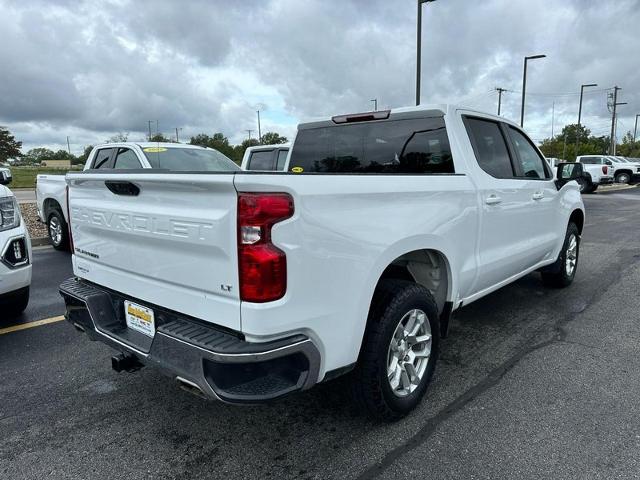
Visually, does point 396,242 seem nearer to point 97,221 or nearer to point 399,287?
point 399,287

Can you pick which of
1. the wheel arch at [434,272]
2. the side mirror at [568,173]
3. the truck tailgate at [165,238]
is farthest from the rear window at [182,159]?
the side mirror at [568,173]

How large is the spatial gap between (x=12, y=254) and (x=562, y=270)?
5.63m

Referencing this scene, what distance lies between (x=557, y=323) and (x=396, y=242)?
9.01 feet

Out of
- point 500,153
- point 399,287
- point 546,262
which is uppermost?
point 500,153

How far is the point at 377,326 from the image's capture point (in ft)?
8.39

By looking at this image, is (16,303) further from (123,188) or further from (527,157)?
(527,157)

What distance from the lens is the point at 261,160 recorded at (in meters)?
10.4

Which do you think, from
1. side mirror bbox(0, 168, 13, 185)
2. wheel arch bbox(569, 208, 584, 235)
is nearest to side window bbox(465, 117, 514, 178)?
wheel arch bbox(569, 208, 584, 235)

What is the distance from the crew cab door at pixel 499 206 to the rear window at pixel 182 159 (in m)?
5.24

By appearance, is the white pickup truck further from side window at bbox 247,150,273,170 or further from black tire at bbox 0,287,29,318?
side window at bbox 247,150,273,170

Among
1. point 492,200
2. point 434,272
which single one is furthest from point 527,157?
point 434,272

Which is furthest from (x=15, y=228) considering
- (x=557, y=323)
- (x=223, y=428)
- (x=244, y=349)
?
(x=557, y=323)

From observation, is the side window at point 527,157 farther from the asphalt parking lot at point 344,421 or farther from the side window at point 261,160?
the side window at point 261,160

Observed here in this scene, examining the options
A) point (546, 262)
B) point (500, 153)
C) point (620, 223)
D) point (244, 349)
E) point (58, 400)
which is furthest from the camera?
point (620, 223)
